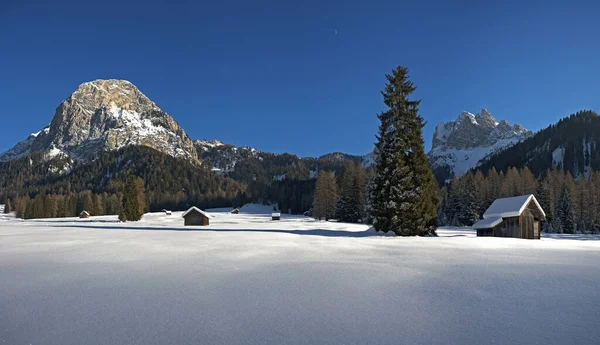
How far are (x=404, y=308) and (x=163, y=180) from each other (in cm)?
20717

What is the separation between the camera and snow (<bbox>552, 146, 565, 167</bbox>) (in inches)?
6265

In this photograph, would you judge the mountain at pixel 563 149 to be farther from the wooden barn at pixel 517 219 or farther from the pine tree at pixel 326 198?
the wooden barn at pixel 517 219

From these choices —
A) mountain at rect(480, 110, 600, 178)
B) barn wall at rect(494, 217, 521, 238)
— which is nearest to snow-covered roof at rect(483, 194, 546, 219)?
barn wall at rect(494, 217, 521, 238)

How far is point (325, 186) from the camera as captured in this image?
81.2 meters

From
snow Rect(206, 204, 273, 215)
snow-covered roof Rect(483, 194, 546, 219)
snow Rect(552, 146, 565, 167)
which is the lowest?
snow Rect(206, 204, 273, 215)

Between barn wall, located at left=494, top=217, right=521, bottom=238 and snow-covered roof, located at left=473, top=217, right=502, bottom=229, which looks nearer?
barn wall, located at left=494, top=217, right=521, bottom=238

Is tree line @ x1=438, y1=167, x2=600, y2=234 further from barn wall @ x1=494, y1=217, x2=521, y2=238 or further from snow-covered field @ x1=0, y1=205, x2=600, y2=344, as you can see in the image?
snow-covered field @ x1=0, y1=205, x2=600, y2=344

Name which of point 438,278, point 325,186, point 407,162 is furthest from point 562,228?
point 438,278

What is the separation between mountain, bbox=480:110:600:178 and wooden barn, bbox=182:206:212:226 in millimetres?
146210

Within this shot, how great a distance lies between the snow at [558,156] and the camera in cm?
15912

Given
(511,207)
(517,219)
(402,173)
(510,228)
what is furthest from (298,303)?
(511,207)

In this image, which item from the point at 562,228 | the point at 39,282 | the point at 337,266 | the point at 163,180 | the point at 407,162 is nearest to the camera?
the point at 39,282

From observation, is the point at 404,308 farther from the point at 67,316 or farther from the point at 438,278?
the point at 67,316

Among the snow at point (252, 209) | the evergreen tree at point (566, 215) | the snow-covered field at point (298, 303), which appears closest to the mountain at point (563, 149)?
the evergreen tree at point (566, 215)
